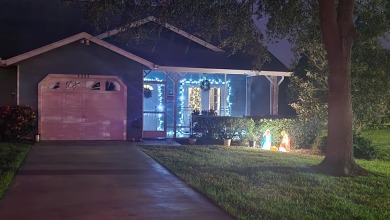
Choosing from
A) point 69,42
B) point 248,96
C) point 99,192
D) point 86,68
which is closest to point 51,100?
point 86,68

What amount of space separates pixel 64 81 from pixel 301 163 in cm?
916

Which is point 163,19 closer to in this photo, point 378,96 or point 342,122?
point 342,122

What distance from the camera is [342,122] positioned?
11.8 m

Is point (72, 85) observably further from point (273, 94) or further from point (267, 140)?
point (273, 94)

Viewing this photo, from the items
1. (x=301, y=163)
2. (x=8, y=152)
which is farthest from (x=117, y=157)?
(x=301, y=163)

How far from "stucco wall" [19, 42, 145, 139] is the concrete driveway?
4662 mm

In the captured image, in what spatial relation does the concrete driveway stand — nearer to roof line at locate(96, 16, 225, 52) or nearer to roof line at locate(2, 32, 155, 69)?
roof line at locate(96, 16, 225, 52)

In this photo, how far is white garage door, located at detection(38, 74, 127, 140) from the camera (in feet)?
57.9

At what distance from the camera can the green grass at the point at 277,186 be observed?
25.3 ft

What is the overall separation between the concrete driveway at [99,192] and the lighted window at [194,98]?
27.4ft

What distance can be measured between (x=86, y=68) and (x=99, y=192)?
31.9 feet

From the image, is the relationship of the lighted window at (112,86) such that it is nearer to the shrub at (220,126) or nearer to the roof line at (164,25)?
the roof line at (164,25)

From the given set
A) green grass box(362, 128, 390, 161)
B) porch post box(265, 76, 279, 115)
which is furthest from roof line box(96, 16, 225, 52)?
green grass box(362, 128, 390, 161)

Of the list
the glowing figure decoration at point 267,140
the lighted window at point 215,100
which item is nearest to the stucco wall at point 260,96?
the lighted window at point 215,100
